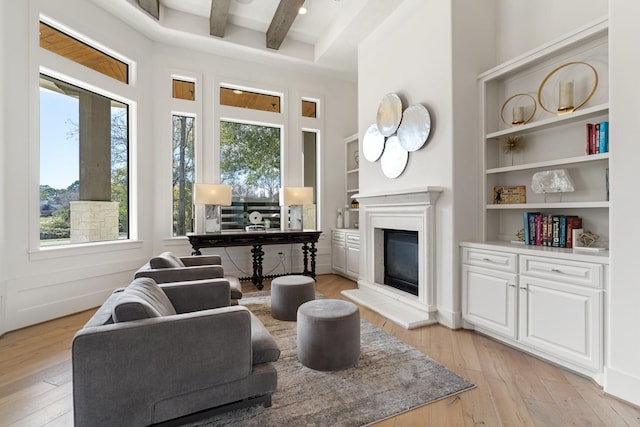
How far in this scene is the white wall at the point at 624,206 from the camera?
1.93 metres

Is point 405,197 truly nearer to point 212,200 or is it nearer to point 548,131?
point 548,131

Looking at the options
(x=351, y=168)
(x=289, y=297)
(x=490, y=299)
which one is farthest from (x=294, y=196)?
(x=490, y=299)

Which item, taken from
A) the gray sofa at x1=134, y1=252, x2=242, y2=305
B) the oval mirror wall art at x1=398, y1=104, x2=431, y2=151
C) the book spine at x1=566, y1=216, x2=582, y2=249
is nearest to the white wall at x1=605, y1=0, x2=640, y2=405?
the book spine at x1=566, y1=216, x2=582, y2=249

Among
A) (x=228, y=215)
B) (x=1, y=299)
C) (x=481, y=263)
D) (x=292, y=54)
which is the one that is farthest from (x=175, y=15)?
(x=481, y=263)

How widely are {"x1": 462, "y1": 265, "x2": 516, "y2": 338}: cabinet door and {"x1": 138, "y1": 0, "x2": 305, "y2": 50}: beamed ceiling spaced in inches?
153

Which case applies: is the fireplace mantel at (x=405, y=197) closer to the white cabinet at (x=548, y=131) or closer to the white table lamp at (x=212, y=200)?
the white cabinet at (x=548, y=131)

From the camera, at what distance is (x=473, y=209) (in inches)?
128

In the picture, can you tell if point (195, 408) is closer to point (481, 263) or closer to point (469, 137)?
point (481, 263)

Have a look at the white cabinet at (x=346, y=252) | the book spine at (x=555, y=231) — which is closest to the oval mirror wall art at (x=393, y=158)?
the white cabinet at (x=346, y=252)

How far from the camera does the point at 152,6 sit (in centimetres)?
414

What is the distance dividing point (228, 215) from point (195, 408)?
3.87m

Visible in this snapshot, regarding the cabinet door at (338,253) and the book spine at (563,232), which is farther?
the cabinet door at (338,253)

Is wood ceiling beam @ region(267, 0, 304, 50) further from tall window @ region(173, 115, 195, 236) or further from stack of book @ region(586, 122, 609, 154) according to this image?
stack of book @ region(586, 122, 609, 154)

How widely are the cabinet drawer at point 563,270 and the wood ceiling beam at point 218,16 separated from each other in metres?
4.47
